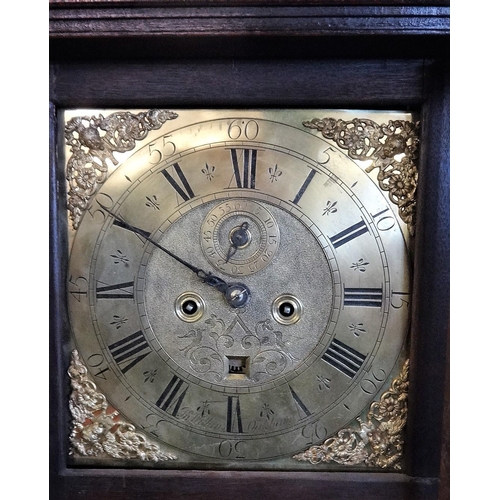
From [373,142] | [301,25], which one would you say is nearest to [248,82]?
[301,25]

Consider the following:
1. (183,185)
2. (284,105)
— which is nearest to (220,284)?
(183,185)

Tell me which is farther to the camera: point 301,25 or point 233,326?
point 233,326

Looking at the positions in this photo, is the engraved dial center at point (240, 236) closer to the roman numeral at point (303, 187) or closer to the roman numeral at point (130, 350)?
the roman numeral at point (303, 187)

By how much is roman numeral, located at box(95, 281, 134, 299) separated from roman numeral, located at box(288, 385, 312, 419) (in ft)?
1.21

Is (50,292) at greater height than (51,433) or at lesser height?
greater

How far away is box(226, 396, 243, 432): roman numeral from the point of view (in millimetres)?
1046

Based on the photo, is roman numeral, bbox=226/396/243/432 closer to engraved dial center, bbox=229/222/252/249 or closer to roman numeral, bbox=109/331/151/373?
roman numeral, bbox=109/331/151/373

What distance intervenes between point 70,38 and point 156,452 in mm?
803

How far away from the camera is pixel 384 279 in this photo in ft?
3.42

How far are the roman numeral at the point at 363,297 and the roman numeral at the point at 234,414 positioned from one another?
11.4 inches

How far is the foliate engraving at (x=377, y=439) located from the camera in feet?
3.42

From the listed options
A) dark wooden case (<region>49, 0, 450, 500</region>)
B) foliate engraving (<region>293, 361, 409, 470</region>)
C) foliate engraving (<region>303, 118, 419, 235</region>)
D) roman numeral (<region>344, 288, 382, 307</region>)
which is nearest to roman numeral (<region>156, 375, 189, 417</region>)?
dark wooden case (<region>49, 0, 450, 500</region>)

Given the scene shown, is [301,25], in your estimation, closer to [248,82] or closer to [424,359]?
[248,82]

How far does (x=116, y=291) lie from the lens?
1056mm
